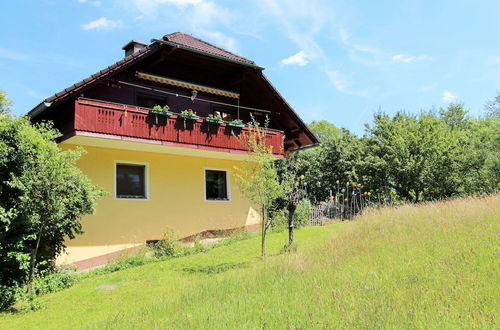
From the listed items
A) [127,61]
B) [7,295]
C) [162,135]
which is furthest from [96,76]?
[7,295]

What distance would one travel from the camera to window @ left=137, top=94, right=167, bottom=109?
16.1m

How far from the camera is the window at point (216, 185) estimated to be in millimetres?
17312

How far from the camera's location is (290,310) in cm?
546

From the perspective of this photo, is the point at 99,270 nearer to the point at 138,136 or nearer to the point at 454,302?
the point at 138,136

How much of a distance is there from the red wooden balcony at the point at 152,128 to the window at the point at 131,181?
1.74m

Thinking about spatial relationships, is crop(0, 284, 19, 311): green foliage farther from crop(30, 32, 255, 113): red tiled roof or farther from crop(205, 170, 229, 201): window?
crop(205, 170, 229, 201): window

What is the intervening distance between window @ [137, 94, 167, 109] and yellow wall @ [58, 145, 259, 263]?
207 centimetres

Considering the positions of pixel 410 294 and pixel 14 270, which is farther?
pixel 14 270

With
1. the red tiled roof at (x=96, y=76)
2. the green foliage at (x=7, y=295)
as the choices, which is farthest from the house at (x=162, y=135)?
the green foliage at (x=7, y=295)

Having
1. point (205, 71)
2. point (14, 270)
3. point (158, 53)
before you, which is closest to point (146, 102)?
point (158, 53)

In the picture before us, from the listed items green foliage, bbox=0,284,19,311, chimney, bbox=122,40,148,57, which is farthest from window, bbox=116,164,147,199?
green foliage, bbox=0,284,19,311

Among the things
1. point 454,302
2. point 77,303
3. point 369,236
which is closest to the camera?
point 454,302

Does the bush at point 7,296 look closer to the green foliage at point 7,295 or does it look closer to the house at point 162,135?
the green foliage at point 7,295

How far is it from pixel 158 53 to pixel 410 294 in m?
13.0
